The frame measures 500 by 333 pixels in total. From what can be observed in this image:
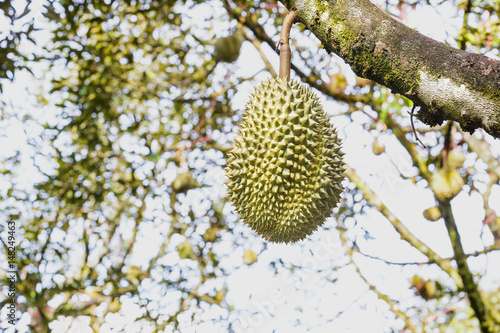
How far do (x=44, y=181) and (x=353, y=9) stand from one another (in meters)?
2.67

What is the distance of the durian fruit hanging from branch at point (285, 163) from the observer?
149 centimetres

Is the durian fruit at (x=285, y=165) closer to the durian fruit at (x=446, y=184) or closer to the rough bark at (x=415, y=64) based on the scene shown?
the rough bark at (x=415, y=64)

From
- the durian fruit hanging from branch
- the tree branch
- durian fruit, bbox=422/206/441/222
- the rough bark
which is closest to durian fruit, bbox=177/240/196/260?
the tree branch

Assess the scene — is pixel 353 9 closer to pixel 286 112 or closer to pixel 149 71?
pixel 286 112

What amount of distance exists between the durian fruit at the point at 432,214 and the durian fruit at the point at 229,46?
174cm

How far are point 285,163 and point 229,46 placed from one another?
1.53 meters

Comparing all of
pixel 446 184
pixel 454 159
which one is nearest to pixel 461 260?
pixel 446 184

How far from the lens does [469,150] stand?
2963mm

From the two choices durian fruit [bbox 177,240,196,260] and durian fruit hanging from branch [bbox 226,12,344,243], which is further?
durian fruit [bbox 177,240,196,260]

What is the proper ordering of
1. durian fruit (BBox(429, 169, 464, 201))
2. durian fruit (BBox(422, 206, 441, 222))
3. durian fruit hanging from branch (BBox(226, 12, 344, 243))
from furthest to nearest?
1. durian fruit (BBox(422, 206, 441, 222))
2. durian fruit (BBox(429, 169, 464, 201))
3. durian fruit hanging from branch (BBox(226, 12, 344, 243))

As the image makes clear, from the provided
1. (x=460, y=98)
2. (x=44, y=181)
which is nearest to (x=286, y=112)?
(x=460, y=98)

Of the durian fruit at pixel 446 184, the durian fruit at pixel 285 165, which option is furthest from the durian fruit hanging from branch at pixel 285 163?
the durian fruit at pixel 446 184

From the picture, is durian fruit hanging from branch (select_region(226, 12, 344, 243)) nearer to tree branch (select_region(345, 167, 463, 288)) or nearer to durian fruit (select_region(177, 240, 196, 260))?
tree branch (select_region(345, 167, 463, 288))

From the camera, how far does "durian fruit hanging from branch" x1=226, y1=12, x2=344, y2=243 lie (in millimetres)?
1488
